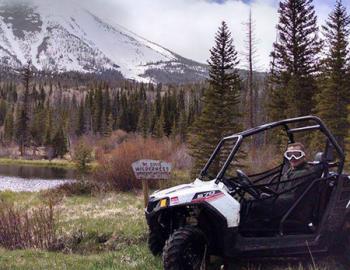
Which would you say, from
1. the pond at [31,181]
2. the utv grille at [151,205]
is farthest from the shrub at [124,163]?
the utv grille at [151,205]

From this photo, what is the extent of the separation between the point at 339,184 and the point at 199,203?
191cm

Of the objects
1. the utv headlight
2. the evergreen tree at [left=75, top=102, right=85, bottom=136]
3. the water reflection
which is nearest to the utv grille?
the utv headlight

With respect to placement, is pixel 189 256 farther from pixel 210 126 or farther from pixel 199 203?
pixel 210 126

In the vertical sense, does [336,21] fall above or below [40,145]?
above

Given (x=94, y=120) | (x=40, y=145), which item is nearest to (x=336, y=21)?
(x=40, y=145)

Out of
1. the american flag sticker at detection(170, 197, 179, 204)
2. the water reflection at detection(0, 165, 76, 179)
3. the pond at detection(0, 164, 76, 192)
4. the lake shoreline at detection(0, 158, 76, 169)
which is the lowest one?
the lake shoreline at detection(0, 158, 76, 169)

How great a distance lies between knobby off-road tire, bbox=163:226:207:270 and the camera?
20.4ft

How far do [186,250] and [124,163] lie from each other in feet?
57.7

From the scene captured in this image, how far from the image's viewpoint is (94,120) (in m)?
124

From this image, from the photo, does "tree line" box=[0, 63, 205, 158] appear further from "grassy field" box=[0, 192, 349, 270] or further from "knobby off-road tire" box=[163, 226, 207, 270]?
"knobby off-road tire" box=[163, 226, 207, 270]

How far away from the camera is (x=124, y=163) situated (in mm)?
23734

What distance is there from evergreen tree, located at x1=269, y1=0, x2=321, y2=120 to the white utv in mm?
26622

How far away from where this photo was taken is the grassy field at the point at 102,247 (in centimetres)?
725

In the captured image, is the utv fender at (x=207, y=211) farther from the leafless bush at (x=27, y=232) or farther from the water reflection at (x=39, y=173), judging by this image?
the water reflection at (x=39, y=173)
